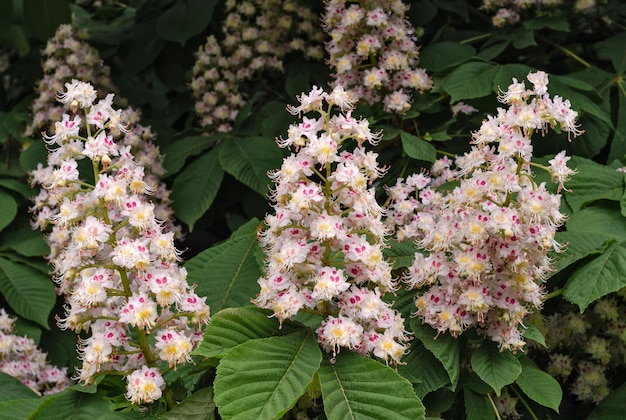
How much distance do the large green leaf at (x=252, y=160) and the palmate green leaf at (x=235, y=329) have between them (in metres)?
1.37

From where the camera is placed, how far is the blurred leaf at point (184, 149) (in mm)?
3682

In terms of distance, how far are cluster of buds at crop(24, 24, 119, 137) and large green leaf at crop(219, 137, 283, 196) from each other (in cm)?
82

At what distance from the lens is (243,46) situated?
3984 mm

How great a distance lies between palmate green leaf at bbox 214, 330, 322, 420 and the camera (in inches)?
71.0

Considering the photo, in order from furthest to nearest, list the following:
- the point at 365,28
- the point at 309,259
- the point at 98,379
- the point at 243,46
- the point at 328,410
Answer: the point at 243,46, the point at 365,28, the point at 98,379, the point at 309,259, the point at 328,410

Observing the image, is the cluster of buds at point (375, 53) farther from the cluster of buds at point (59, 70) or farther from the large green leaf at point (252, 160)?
the cluster of buds at point (59, 70)

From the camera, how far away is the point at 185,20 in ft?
13.2

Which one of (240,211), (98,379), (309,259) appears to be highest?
(309,259)

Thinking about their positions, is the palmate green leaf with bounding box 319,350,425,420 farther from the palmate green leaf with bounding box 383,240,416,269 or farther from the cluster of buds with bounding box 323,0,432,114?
the cluster of buds with bounding box 323,0,432,114

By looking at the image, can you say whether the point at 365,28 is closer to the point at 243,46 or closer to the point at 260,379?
the point at 243,46

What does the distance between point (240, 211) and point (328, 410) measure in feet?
8.07

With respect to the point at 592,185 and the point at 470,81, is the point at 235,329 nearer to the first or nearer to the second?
the point at 592,185

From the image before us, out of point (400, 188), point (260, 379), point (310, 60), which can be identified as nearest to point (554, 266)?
point (400, 188)

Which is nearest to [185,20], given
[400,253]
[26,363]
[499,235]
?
[26,363]
